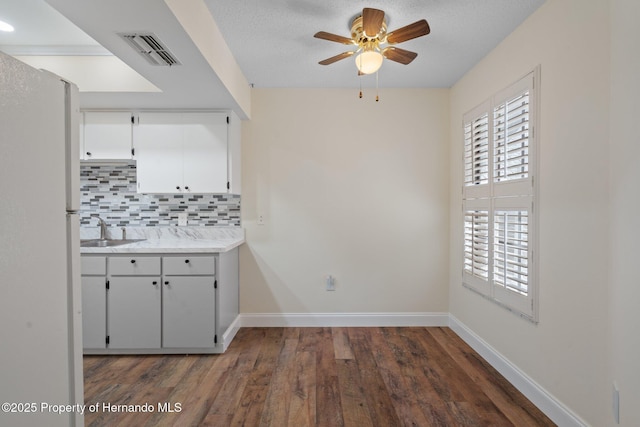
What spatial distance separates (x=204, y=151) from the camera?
3.04m

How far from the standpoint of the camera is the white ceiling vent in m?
1.76

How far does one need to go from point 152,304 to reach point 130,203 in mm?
1224

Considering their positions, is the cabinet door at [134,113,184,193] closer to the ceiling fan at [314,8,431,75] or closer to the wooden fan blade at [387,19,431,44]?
the ceiling fan at [314,8,431,75]

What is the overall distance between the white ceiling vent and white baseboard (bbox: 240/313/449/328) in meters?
2.45

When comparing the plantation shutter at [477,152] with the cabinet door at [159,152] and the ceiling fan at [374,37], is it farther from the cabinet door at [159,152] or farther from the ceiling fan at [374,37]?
the cabinet door at [159,152]

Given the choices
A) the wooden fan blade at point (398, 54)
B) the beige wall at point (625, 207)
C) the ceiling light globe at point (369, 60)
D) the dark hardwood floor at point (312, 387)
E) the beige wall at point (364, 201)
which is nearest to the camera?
the beige wall at point (625, 207)

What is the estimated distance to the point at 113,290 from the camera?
262 centimetres

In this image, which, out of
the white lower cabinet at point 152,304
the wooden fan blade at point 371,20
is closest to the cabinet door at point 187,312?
the white lower cabinet at point 152,304

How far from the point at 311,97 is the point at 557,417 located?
10.5ft

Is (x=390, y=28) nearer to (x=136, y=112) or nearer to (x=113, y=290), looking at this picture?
(x=136, y=112)

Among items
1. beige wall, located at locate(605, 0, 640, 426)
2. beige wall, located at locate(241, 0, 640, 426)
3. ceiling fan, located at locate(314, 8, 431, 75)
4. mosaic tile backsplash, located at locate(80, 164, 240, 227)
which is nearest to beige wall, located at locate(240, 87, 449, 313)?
beige wall, located at locate(241, 0, 640, 426)

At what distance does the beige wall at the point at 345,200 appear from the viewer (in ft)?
11.0

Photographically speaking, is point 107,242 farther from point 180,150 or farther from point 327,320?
point 327,320

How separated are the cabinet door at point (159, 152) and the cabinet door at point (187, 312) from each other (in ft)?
3.10
